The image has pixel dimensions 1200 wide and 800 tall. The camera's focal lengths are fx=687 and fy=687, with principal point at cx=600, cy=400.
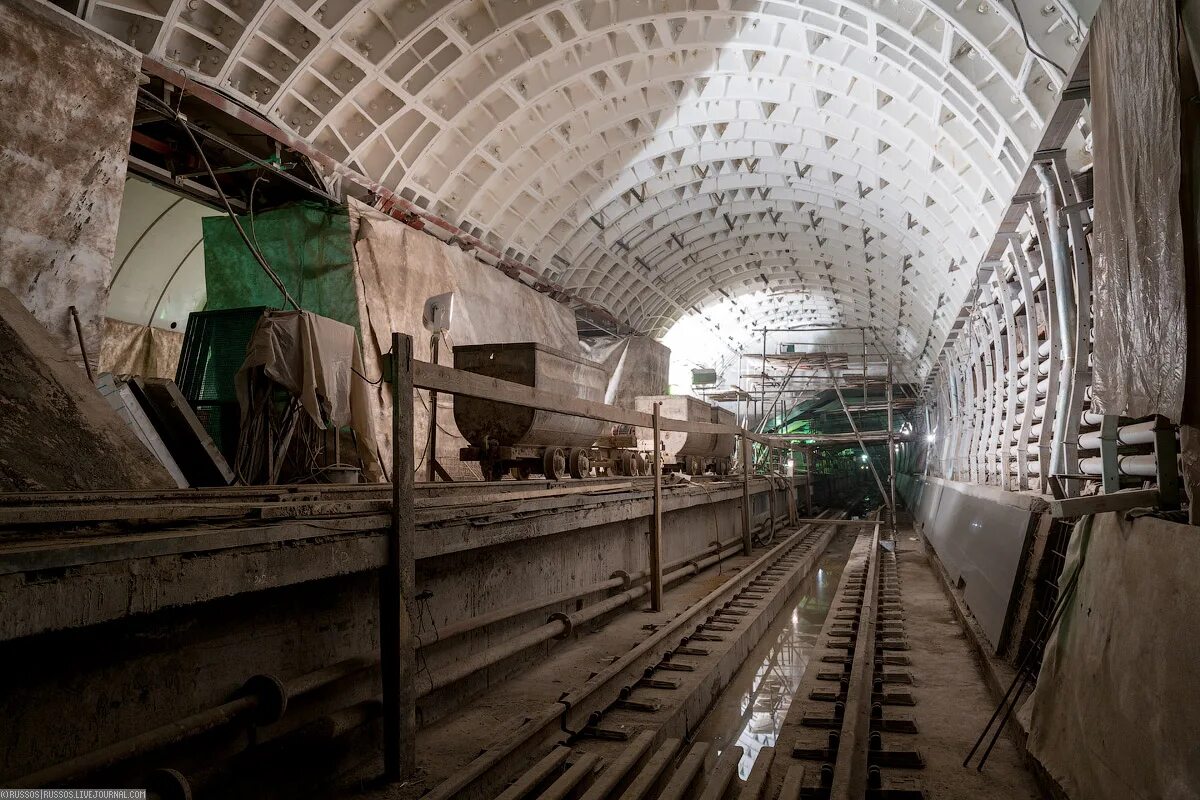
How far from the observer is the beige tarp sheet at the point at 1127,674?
205cm

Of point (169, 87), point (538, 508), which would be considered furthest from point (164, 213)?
point (538, 508)

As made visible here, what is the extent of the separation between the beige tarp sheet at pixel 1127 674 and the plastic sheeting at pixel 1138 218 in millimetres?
570

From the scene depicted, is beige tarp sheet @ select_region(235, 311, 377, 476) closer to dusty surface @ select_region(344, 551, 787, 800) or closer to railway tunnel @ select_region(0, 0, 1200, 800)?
railway tunnel @ select_region(0, 0, 1200, 800)

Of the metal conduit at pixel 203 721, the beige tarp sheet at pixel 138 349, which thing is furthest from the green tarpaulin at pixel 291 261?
the metal conduit at pixel 203 721

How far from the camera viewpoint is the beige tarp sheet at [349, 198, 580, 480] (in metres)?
10.8

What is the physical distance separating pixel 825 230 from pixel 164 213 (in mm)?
14791

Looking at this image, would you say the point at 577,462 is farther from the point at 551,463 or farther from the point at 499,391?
the point at 499,391

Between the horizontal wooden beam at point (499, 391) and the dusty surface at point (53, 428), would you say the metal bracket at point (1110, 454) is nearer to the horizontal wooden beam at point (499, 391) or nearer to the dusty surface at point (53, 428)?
the horizontal wooden beam at point (499, 391)

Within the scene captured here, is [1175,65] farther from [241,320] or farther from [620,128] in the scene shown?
[620,128]

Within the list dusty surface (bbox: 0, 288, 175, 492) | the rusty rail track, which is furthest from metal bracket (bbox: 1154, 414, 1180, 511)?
dusty surface (bbox: 0, 288, 175, 492)

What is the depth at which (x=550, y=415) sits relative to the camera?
7.66m

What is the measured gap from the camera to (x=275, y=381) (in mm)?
7422

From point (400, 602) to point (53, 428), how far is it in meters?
2.59

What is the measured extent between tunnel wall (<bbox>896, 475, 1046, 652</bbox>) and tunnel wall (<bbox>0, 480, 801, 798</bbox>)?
3.43 meters
